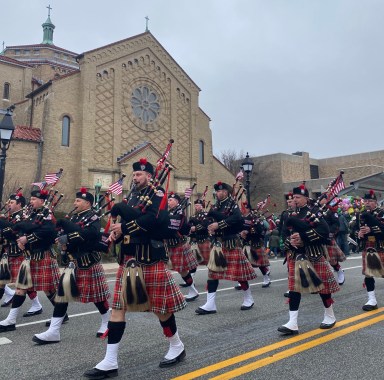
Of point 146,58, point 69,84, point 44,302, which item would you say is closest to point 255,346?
point 44,302

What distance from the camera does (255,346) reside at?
429cm

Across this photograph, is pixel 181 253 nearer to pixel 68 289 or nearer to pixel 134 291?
pixel 68 289

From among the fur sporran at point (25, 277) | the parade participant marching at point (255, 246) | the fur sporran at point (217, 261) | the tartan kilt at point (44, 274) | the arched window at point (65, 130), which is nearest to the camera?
the fur sporran at point (25, 277)

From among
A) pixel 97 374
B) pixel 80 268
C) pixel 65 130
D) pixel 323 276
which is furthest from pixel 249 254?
pixel 65 130

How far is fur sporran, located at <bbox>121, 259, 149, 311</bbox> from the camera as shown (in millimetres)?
3680

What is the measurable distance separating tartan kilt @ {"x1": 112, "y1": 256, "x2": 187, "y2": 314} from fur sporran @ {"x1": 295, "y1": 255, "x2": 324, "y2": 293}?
1.75m

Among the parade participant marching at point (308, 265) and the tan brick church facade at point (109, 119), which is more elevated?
the tan brick church facade at point (109, 119)

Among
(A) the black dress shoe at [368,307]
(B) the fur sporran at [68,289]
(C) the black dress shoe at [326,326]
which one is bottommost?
(C) the black dress shoe at [326,326]

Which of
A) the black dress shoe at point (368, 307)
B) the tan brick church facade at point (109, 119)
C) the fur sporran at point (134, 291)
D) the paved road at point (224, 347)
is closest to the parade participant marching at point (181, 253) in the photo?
the paved road at point (224, 347)

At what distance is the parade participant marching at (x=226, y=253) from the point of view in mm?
6219

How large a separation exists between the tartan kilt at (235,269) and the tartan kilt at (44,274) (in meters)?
2.45

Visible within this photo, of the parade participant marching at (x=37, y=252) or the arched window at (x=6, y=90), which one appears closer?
the parade participant marching at (x=37, y=252)

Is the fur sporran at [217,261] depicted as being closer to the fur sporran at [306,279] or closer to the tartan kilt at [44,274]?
the fur sporran at [306,279]

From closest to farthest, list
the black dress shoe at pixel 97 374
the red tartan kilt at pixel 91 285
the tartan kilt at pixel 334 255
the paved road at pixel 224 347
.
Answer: the black dress shoe at pixel 97 374 → the paved road at pixel 224 347 → the red tartan kilt at pixel 91 285 → the tartan kilt at pixel 334 255
